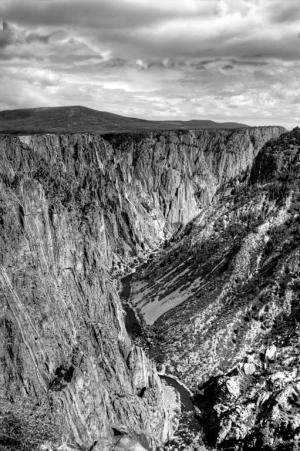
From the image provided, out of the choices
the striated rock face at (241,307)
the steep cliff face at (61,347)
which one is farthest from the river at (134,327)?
the steep cliff face at (61,347)

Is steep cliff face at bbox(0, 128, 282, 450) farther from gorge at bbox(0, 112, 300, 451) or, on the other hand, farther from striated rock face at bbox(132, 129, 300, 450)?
striated rock face at bbox(132, 129, 300, 450)

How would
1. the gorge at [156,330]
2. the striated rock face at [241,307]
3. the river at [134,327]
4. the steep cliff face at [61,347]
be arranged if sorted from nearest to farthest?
the steep cliff face at [61,347]
the gorge at [156,330]
the striated rock face at [241,307]
the river at [134,327]

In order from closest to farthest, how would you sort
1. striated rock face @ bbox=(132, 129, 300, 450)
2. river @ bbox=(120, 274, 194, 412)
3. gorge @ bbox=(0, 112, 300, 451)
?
gorge @ bbox=(0, 112, 300, 451)
striated rock face @ bbox=(132, 129, 300, 450)
river @ bbox=(120, 274, 194, 412)

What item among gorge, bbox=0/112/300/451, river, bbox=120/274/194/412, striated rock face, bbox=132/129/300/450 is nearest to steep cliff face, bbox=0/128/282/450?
gorge, bbox=0/112/300/451

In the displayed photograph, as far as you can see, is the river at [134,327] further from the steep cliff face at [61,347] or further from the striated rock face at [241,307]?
the steep cliff face at [61,347]

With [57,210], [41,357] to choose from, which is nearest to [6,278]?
[41,357]

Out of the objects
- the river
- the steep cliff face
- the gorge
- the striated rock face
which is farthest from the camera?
the river

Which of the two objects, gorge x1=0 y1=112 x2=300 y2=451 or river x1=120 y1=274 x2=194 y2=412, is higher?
gorge x1=0 y1=112 x2=300 y2=451

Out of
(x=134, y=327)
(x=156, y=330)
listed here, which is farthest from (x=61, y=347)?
(x=134, y=327)

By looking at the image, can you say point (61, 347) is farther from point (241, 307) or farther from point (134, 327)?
point (134, 327)

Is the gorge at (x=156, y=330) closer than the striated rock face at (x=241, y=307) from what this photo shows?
Yes
